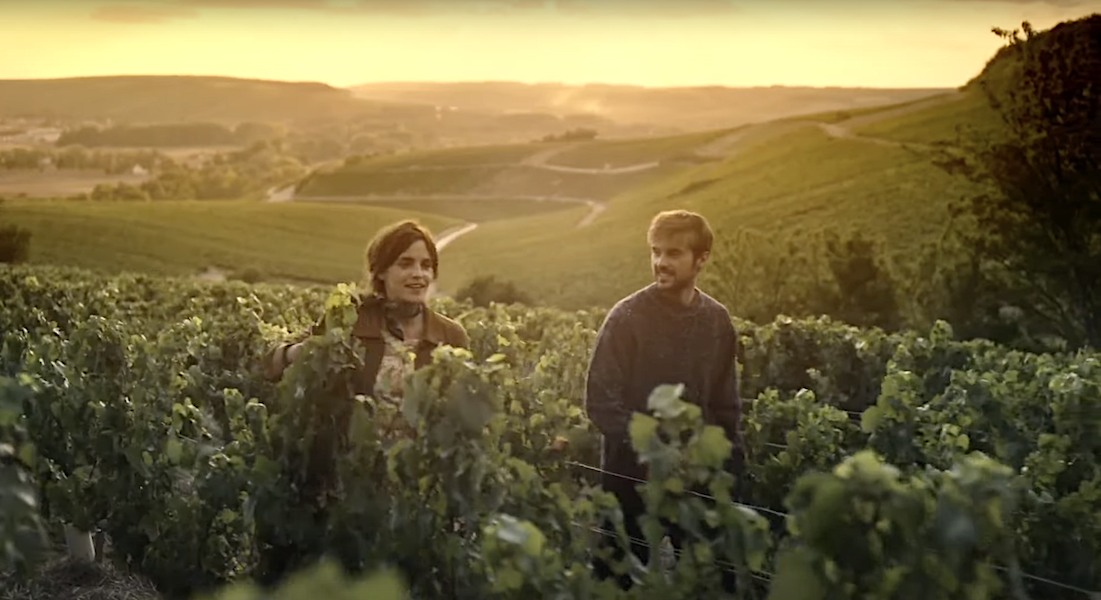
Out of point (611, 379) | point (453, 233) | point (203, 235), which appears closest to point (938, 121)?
point (453, 233)

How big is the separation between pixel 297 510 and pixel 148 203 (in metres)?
14.3

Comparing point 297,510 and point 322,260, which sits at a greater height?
point 297,510

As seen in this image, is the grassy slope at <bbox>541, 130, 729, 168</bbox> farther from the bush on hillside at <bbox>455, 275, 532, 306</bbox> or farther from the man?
the man

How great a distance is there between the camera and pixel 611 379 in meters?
3.74

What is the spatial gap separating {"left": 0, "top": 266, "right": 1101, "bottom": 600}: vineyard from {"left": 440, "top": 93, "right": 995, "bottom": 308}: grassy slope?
32.8 ft

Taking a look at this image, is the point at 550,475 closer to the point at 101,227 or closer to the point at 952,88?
the point at 101,227

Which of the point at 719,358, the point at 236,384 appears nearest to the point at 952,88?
the point at 236,384

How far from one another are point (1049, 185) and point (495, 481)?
12468 mm

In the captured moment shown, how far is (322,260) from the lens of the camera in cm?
1823

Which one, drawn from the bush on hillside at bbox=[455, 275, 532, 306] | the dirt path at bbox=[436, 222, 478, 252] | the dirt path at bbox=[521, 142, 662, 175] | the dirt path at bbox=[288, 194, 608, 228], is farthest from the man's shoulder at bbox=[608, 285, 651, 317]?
the dirt path at bbox=[521, 142, 662, 175]

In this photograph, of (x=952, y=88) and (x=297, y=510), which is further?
(x=952, y=88)

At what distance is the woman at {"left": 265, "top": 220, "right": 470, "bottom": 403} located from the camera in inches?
147

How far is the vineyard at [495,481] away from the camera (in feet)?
7.66

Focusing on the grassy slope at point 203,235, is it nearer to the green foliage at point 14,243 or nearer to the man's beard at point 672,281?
the green foliage at point 14,243
